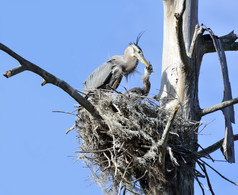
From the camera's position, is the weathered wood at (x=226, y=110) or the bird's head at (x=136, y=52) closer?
the weathered wood at (x=226, y=110)

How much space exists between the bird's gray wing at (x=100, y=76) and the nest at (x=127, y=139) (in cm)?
163

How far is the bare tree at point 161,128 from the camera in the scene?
5668 millimetres

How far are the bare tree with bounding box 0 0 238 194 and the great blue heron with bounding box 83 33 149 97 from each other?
151 centimetres

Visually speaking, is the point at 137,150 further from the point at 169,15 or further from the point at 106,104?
the point at 169,15

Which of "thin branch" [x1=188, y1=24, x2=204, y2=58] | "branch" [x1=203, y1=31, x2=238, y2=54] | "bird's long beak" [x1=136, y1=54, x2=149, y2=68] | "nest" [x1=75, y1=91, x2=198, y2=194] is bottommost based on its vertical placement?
"nest" [x1=75, y1=91, x2=198, y2=194]

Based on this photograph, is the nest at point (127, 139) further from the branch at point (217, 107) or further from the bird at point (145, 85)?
the bird at point (145, 85)

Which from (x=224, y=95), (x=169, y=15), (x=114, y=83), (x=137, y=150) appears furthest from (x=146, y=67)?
(x=137, y=150)

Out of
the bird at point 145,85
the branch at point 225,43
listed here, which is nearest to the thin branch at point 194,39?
the branch at point 225,43

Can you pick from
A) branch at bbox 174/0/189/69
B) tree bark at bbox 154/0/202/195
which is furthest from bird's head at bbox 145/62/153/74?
branch at bbox 174/0/189/69

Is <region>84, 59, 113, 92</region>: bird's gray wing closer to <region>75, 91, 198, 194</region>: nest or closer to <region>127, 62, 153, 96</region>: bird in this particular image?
<region>127, 62, 153, 96</region>: bird

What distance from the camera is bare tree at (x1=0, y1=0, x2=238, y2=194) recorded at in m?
5.67

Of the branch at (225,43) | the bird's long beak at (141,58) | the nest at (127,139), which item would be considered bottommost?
the nest at (127,139)

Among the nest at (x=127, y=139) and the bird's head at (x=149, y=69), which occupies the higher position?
the bird's head at (x=149, y=69)

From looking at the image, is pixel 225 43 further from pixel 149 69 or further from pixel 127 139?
pixel 127 139
